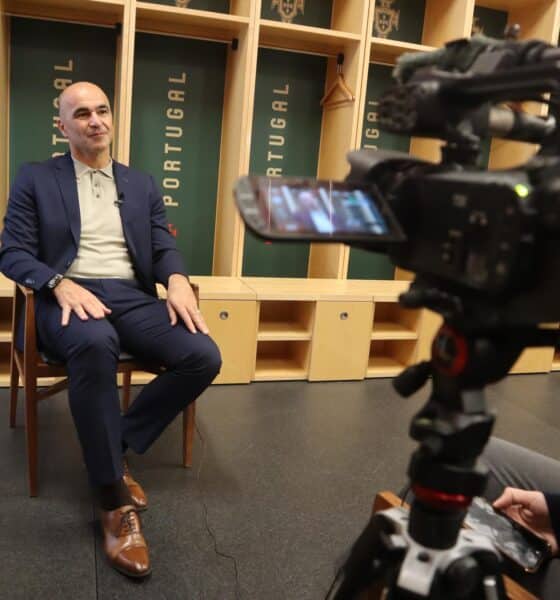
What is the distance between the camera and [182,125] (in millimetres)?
3496

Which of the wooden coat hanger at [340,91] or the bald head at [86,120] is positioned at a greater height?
the wooden coat hanger at [340,91]

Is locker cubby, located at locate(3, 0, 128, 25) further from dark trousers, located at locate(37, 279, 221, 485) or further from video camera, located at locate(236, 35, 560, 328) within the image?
video camera, located at locate(236, 35, 560, 328)

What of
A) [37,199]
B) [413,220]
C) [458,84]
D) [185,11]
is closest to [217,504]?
[37,199]

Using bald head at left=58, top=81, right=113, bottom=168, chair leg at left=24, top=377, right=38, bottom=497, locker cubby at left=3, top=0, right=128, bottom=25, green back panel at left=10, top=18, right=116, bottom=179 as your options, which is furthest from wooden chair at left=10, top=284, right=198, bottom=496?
locker cubby at left=3, top=0, right=128, bottom=25

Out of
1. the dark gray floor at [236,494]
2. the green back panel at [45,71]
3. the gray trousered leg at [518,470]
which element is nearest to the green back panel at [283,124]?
the green back panel at [45,71]

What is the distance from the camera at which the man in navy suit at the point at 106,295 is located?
1763 millimetres

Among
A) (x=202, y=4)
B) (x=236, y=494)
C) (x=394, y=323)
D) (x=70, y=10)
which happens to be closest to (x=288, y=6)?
(x=202, y=4)

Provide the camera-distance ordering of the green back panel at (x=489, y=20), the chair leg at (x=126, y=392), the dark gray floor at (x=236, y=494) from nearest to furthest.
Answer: the dark gray floor at (x=236, y=494) < the chair leg at (x=126, y=392) < the green back panel at (x=489, y=20)

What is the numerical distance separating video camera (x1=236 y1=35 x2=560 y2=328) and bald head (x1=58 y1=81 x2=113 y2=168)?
5.20 ft

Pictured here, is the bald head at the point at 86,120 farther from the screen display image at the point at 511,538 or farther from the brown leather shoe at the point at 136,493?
the screen display image at the point at 511,538

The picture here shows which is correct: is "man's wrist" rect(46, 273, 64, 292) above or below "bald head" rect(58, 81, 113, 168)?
below

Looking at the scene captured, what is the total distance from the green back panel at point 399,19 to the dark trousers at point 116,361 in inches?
96.2

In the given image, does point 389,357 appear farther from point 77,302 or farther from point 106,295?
point 77,302

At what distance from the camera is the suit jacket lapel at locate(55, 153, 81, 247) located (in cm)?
210
